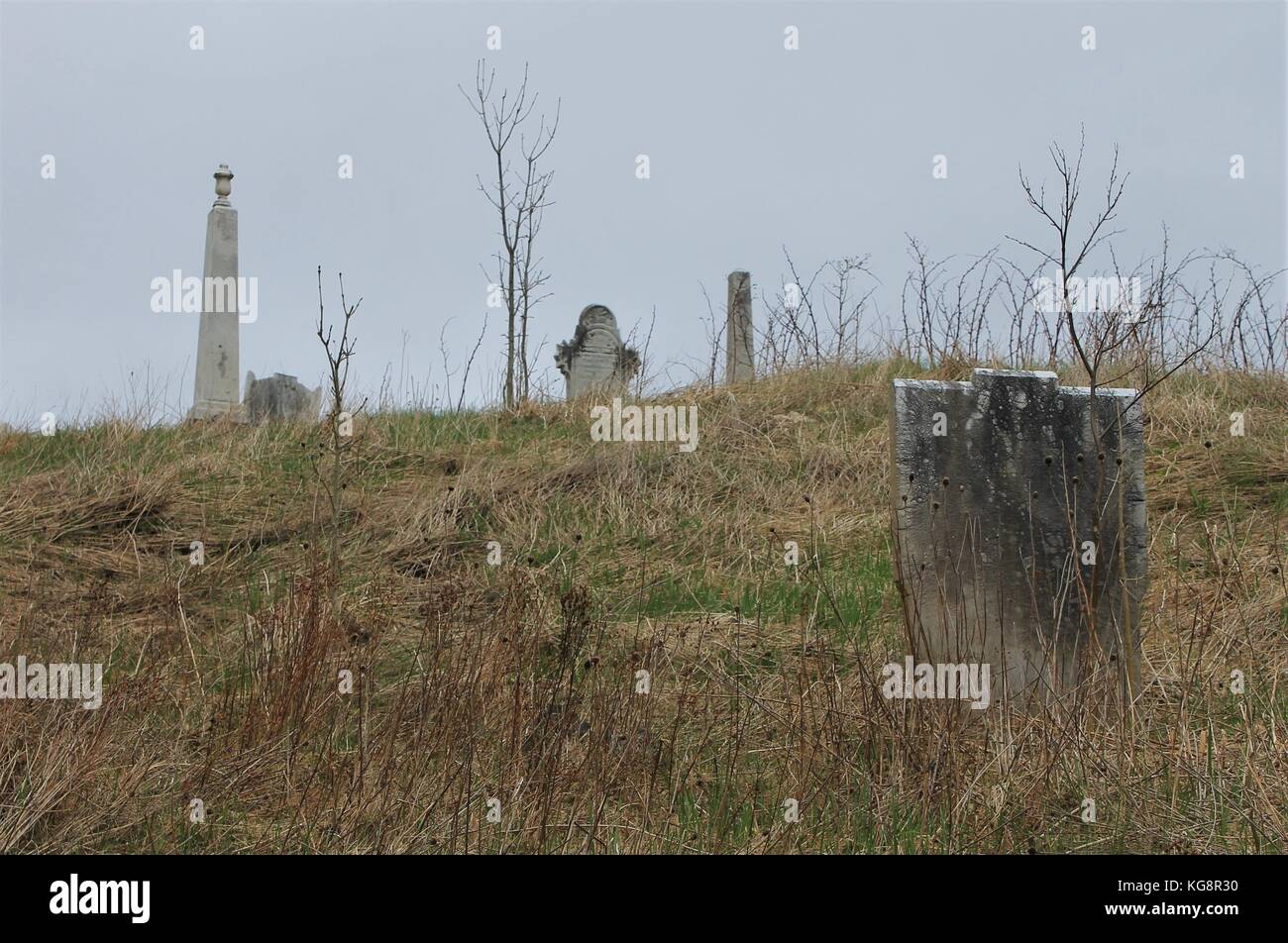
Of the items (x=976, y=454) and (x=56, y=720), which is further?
(x=976, y=454)

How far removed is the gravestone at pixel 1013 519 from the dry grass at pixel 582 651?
369 mm

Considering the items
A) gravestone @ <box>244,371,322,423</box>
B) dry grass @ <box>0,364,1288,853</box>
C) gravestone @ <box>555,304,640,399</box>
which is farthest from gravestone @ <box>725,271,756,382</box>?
gravestone @ <box>244,371,322,423</box>

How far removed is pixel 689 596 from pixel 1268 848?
3.92 meters

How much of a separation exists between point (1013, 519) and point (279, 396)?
874 cm

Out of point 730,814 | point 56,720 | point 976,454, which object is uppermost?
point 976,454

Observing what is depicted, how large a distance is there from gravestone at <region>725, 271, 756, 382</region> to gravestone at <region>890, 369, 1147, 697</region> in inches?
290

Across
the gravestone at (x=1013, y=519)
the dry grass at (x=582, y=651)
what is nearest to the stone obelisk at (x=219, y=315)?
the dry grass at (x=582, y=651)

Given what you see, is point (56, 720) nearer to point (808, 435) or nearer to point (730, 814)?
point (730, 814)

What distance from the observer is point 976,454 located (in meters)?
5.22

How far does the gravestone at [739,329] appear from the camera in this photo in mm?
12828

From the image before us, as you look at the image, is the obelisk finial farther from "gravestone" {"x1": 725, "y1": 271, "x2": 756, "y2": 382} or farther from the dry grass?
"gravestone" {"x1": 725, "y1": 271, "x2": 756, "y2": 382}

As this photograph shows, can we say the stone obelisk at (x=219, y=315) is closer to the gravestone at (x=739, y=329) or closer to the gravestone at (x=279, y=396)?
the gravestone at (x=279, y=396)

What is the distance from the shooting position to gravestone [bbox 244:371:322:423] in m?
12.1
